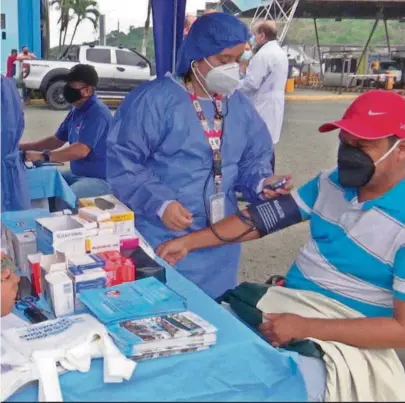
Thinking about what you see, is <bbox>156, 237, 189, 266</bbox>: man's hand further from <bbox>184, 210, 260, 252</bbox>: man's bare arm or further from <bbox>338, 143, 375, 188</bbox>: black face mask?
<bbox>338, 143, 375, 188</bbox>: black face mask

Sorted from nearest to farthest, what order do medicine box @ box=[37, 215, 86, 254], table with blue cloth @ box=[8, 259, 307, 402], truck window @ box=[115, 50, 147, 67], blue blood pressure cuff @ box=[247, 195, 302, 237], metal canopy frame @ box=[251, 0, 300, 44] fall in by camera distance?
1. table with blue cloth @ box=[8, 259, 307, 402]
2. medicine box @ box=[37, 215, 86, 254]
3. blue blood pressure cuff @ box=[247, 195, 302, 237]
4. metal canopy frame @ box=[251, 0, 300, 44]
5. truck window @ box=[115, 50, 147, 67]

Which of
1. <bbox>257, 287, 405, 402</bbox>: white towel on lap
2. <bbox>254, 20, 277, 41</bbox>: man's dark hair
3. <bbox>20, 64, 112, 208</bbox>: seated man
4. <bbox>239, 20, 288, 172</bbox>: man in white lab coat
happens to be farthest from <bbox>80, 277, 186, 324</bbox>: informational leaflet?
<bbox>254, 20, 277, 41</bbox>: man's dark hair

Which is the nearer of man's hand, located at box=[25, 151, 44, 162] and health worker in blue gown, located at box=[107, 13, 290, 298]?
health worker in blue gown, located at box=[107, 13, 290, 298]

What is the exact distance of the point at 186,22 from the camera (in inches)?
134

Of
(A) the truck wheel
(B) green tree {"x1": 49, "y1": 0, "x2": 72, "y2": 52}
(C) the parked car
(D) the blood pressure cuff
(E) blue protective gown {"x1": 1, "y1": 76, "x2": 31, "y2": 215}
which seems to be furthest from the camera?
(B) green tree {"x1": 49, "y1": 0, "x2": 72, "y2": 52}

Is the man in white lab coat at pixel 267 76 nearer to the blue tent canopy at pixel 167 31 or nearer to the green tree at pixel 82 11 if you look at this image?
the blue tent canopy at pixel 167 31

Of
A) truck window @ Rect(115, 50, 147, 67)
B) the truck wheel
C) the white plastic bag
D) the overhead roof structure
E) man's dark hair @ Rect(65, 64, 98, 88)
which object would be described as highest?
the overhead roof structure

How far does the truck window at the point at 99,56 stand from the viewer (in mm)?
15094

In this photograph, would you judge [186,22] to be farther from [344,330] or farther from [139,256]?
[344,330]

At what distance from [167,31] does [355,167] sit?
165 centimetres

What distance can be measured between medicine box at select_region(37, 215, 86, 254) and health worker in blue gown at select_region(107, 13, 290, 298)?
1.95 feet

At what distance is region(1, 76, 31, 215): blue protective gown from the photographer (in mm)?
3332

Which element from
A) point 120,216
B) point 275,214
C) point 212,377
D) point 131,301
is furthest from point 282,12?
point 212,377

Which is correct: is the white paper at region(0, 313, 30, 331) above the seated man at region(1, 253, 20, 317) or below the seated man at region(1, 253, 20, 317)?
below
